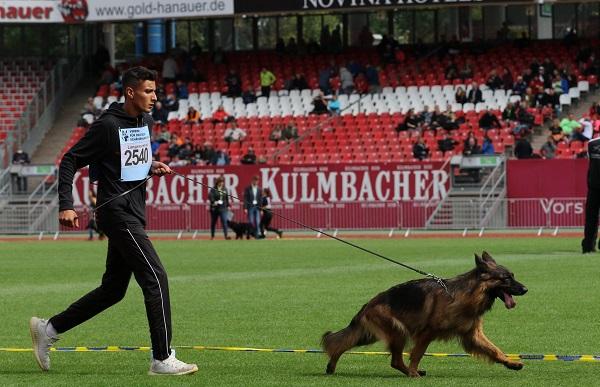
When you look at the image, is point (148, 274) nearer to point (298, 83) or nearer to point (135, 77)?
point (135, 77)

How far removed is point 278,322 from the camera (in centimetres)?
1402

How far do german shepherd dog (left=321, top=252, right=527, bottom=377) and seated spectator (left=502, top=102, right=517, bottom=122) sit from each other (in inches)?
1247

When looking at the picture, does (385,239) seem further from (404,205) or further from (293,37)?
(293,37)

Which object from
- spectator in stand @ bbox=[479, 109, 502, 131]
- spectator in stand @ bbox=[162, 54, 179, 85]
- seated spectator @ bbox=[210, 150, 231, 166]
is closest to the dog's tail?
seated spectator @ bbox=[210, 150, 231, 166]

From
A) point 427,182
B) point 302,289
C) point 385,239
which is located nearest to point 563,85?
point 427,182

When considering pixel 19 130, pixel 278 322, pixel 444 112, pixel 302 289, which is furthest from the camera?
pixel 19 130

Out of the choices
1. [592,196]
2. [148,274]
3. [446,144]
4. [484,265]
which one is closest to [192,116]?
[446,144]

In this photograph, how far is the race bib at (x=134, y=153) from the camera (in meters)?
10.2

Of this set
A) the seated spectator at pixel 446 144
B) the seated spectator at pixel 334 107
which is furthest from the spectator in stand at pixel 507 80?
the seated spectator at pixel 334 107

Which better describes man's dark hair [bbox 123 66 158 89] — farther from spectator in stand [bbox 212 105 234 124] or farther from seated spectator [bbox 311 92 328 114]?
spectator in stand [bbox 212 105 234 124]

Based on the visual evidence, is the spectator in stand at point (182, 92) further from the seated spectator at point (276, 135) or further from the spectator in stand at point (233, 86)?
the seated spectator at point (276, 135)

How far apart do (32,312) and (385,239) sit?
1886 cm

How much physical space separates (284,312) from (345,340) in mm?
5171

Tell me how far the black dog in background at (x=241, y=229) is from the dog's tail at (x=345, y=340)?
25641mm
